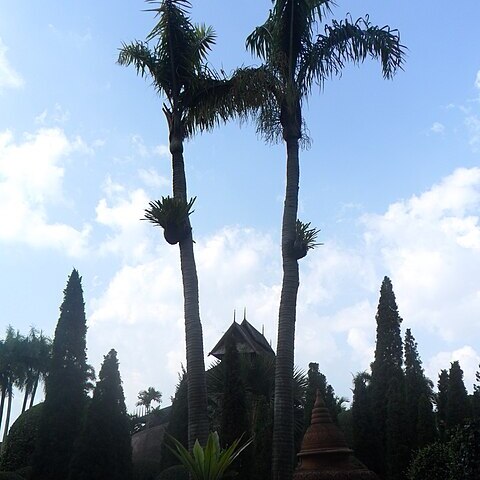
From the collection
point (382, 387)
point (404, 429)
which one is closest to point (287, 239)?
point (404, 429)

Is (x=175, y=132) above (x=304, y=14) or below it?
below

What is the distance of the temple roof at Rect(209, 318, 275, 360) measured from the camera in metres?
33.7

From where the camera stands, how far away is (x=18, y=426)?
87.5ft

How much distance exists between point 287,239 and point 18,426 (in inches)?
707

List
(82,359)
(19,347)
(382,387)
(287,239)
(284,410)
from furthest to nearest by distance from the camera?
1. (19,347)
2. (382,387)
3. (82,359)
4. (287,239)
5. (284,410)

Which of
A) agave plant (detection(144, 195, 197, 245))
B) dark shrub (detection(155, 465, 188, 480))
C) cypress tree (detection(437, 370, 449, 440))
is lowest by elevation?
dark shrub (detection(155, 465, 188, 480))

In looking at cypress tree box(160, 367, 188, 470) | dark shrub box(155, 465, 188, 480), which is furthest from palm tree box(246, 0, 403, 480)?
cypress tree box(160, 367, 188, 470)

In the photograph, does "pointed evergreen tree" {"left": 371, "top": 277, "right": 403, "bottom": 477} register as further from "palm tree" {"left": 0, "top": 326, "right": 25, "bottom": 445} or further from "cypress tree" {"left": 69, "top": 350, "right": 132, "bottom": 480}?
"palm tree" {"left": 0, "top": 326, "right": 25, "bottom": 445}

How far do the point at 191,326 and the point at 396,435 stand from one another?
44.1 ft

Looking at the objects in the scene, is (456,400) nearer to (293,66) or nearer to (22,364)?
(293,66)

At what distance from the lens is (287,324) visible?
43.5 feet

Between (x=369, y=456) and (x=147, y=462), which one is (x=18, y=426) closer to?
(x=147, y=462)

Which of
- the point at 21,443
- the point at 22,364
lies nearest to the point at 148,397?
the point at 22,364

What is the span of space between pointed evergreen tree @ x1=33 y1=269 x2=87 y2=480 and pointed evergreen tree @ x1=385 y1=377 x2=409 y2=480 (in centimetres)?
1102
